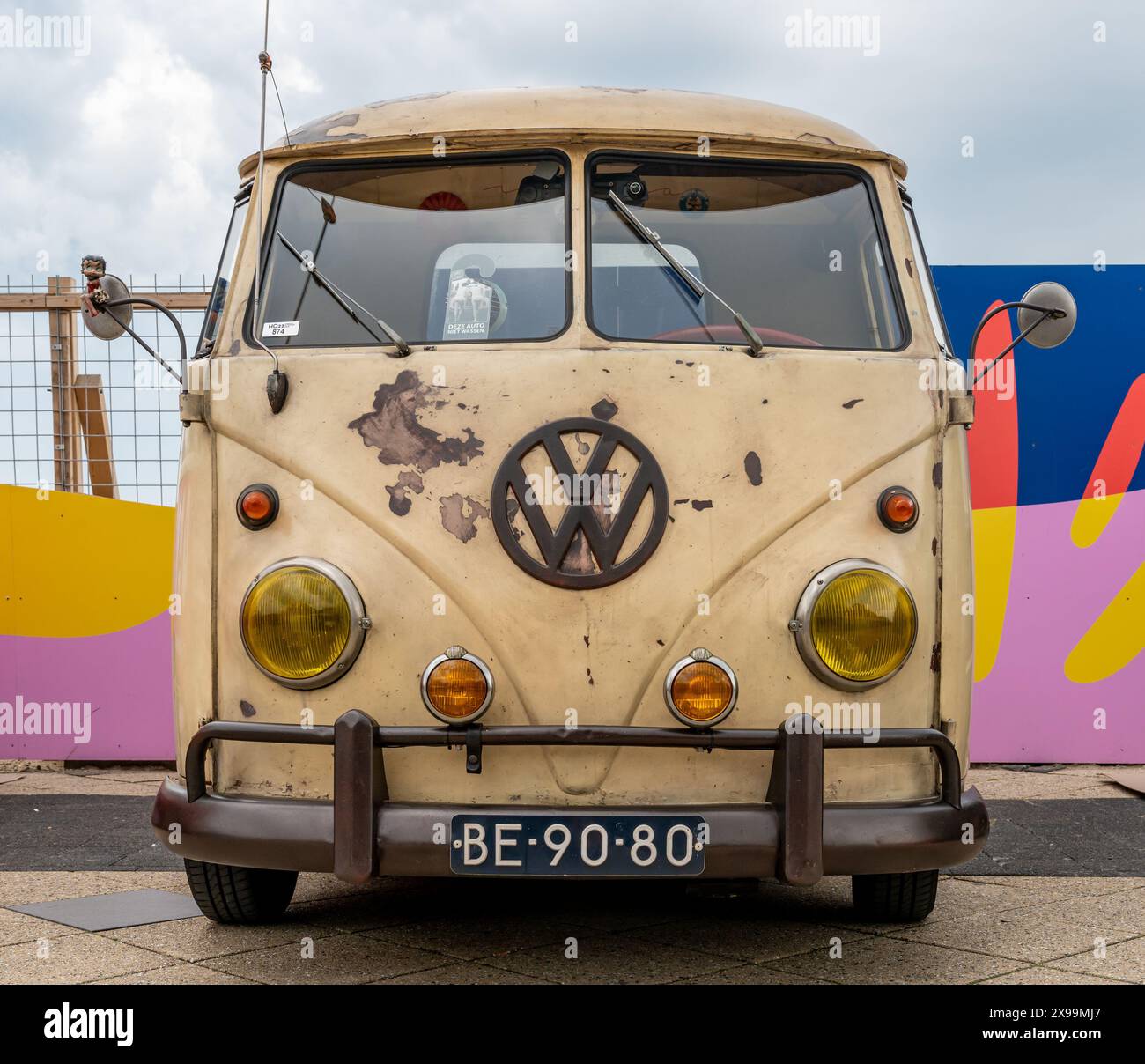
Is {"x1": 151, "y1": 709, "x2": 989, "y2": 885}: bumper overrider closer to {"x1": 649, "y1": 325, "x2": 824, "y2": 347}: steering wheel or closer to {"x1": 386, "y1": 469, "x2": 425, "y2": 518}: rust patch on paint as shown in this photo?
{"x1": 386, "y1": 469, "x2": 425, "y2": 518}: rust patch on paint

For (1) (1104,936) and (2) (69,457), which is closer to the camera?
(1) (1104,936)

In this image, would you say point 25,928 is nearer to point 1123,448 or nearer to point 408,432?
point 408,432

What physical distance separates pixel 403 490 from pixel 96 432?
14.2 ft

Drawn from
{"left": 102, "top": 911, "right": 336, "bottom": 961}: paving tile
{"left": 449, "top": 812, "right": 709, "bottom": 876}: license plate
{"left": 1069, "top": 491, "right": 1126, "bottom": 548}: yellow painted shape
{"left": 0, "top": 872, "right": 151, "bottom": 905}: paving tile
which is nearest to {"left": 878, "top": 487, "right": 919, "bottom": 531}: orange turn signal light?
{"left": 449, "top": 812, "right": 709, "bottom": 876}: license plate

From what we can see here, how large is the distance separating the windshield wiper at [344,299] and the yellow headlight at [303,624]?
662 mm

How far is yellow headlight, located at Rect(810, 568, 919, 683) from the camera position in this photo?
3.35m

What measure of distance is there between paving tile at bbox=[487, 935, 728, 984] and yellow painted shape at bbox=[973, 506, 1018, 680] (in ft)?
12.5

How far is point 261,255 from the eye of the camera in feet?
12.8

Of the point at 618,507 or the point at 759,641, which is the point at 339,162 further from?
the point at 759,641

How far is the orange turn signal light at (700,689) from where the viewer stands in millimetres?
3334

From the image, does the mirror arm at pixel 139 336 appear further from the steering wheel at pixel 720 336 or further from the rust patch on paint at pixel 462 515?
the steering wheel at pixel 720 336
